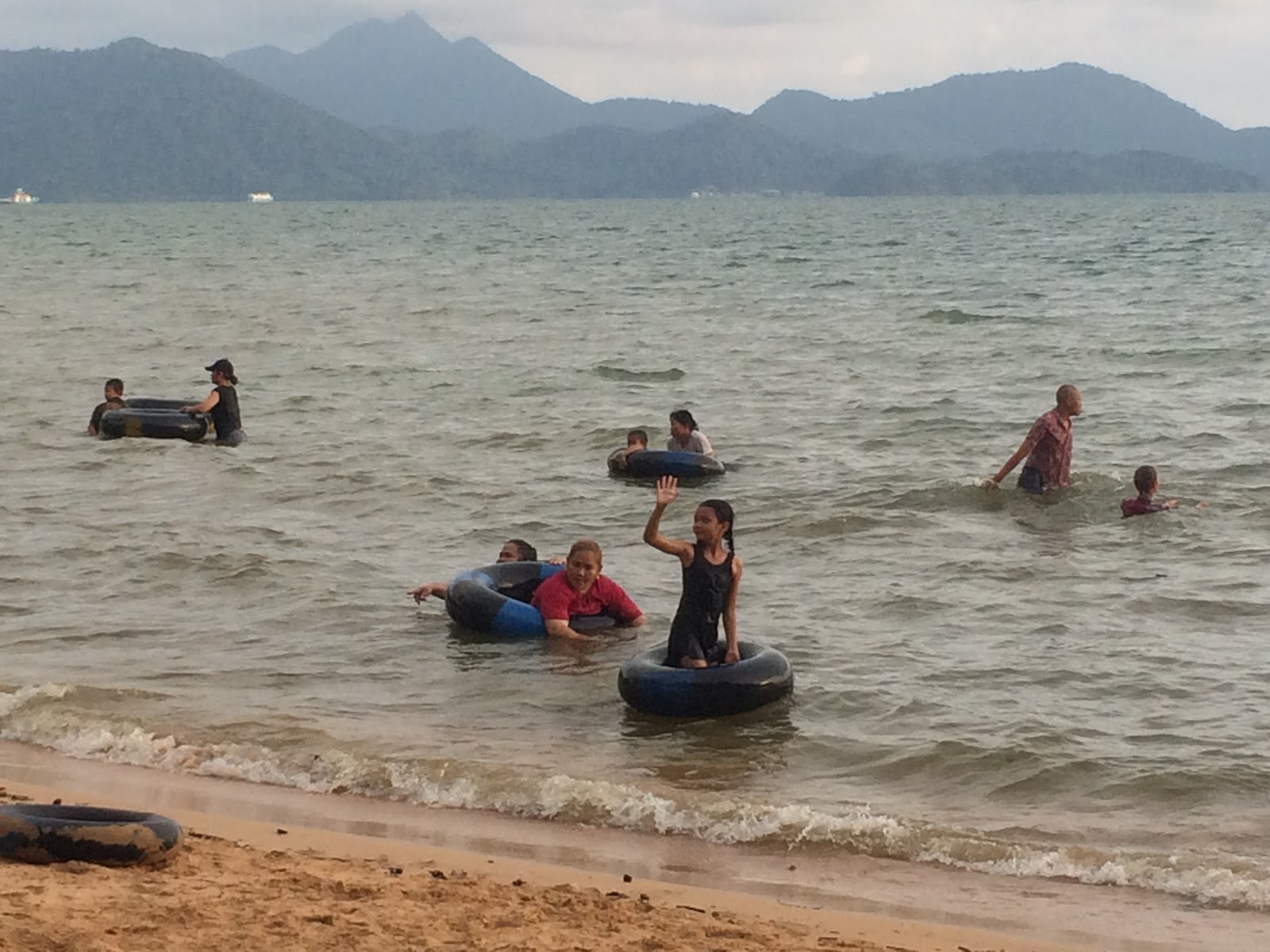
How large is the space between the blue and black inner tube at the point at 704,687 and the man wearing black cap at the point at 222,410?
11.5 meters

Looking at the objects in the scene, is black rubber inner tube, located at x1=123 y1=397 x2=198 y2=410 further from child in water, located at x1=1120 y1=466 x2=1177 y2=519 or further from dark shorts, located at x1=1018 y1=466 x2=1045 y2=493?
child in water, located at x1=1120 y1=466 x2=1177 y2=519

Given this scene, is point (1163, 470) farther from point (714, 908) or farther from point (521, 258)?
point (521, 258)

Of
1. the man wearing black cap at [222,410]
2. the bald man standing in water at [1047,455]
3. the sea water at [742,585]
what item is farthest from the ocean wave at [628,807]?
the man wearing black cap at [222,410]

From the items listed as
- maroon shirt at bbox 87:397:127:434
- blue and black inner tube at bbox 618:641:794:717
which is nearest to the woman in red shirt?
blue and black inner tube at bbox 618:641:794:717

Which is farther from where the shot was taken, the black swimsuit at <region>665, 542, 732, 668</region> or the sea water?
the black swimsuit at <region>665, 542, 732, 668</region>

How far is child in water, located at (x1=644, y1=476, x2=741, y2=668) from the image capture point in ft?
30.7

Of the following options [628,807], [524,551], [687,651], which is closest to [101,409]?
[524,551]

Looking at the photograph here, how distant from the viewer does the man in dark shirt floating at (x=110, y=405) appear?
20.1 metres

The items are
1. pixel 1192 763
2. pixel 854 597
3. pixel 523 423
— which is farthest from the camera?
pixel 523 423

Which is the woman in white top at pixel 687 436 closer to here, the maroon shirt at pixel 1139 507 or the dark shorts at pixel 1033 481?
the dark shorts at pixel 1033 481

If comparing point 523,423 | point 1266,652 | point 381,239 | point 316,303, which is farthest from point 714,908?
point 381,239

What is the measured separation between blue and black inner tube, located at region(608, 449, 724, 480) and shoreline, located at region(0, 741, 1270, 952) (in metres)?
9.11

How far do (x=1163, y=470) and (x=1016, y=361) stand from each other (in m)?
10.6

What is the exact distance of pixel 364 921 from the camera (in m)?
5.73
